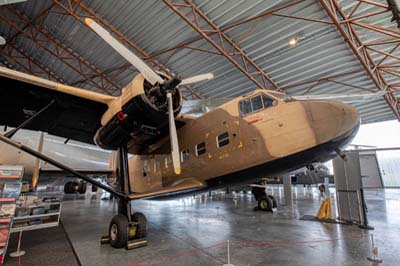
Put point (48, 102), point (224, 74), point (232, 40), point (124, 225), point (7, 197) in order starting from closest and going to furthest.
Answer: point (7, 197), point (124, 225), point (48, 102), point (232, 40), point (224, 74)

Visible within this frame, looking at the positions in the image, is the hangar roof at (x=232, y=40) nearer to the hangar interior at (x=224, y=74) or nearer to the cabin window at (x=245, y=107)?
the hangar interior at (x=224, y=74)

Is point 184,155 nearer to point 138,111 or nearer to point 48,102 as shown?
point 138,111

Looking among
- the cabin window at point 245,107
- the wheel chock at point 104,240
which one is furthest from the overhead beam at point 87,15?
the wheel chock at point 104,240

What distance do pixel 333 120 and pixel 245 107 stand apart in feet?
6.84

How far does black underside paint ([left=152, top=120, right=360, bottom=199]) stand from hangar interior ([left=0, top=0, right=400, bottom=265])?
0.36 meters

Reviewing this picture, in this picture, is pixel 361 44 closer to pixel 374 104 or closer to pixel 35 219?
pixel 374 104

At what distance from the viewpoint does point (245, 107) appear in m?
5.75

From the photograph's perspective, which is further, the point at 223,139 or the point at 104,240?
the point at 223,139

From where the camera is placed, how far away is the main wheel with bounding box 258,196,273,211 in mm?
9859

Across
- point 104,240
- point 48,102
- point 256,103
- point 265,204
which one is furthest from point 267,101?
point 265,204

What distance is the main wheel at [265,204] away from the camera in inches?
388

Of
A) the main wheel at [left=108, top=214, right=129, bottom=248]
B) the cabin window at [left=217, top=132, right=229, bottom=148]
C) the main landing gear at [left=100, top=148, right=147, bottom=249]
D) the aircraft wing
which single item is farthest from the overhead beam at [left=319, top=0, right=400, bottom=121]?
the main wheel at [left=108, top=214, right=129, bottom=248]

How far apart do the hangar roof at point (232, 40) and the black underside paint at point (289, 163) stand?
305 inches

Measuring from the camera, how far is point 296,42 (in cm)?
1138
